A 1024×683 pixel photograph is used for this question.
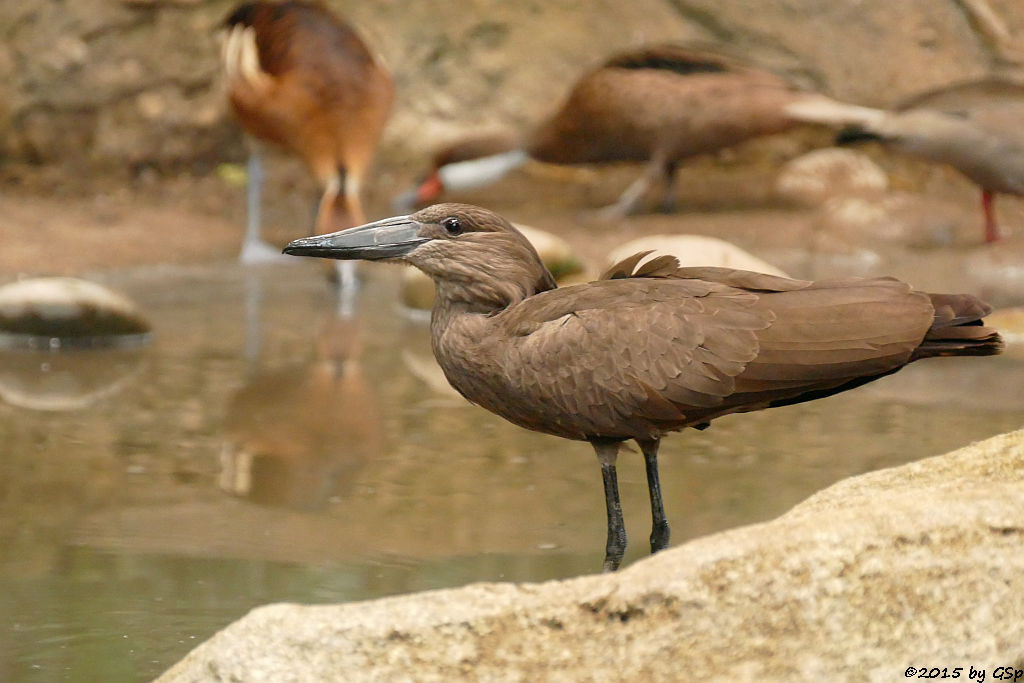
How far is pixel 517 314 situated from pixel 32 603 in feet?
4.51

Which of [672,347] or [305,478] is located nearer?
[672,347]

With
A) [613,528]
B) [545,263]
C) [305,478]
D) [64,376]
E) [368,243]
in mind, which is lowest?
[64,376]

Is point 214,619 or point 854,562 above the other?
point 854,562

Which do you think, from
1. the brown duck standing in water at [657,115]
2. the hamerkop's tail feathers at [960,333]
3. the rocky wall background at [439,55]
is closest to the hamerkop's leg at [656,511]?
the hamerkop's tail feathers at [960,333]

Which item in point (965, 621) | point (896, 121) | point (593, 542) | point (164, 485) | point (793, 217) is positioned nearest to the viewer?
point (965, 621)

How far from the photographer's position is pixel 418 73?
9.89 m

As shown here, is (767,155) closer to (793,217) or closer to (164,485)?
(793,217)

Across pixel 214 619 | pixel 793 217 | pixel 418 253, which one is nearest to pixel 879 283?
pixel 418 253

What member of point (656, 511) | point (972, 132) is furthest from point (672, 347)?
point (972, 132)

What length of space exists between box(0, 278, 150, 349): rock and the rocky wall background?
11.4ft

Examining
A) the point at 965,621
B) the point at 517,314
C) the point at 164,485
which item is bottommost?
the point at 164,485

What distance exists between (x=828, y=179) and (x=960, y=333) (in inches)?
243

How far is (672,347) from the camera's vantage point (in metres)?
3.10

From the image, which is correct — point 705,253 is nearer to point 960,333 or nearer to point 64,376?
point 64,376
